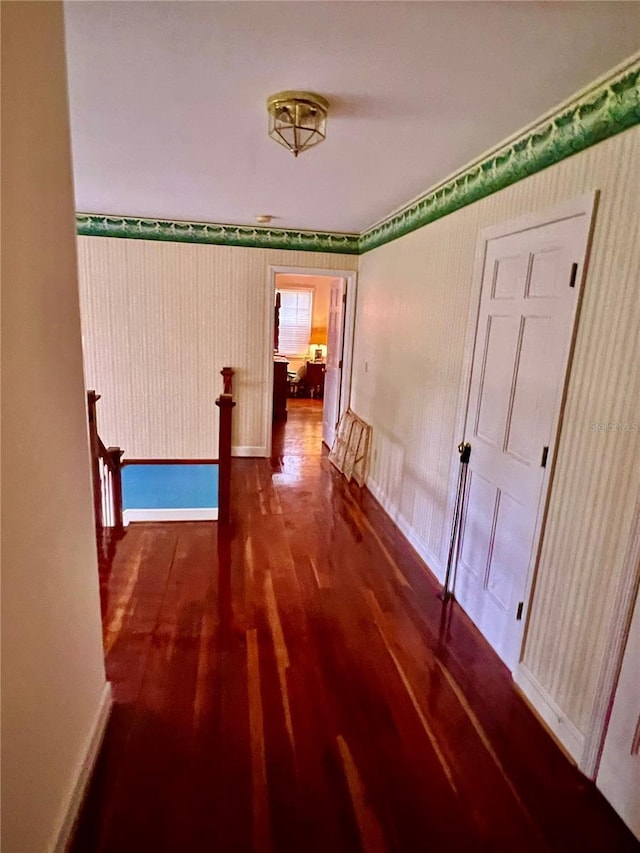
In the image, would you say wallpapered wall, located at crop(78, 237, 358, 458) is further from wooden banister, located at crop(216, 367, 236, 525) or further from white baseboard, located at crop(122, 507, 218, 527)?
wooden banister, located at crop(216, 367, 236, 525)

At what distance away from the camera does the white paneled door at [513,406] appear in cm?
202

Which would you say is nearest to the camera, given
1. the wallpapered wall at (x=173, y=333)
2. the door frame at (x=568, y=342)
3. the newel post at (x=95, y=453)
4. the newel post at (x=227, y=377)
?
the door frame at (x=568, y=342)

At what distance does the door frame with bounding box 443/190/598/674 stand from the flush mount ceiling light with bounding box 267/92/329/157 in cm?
99

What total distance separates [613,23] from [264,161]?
6.03 ft

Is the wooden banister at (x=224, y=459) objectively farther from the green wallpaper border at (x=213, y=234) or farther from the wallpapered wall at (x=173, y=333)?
the green wallpaper border at (x=213, y=234)

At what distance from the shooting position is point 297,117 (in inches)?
80.3

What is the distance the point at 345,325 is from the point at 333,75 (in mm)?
3581

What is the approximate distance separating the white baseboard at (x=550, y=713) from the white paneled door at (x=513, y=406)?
0.09 m

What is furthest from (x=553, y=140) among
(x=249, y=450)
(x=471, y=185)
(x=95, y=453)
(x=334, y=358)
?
(x=249, y=450)

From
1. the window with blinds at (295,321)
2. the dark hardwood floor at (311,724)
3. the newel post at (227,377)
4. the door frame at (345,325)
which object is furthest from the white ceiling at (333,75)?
the window with blinds at (295,321)

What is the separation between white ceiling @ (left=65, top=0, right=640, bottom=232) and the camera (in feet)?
4.82

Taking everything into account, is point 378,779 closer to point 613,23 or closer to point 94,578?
point 94,578

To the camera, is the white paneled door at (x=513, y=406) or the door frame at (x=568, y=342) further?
the white paneled door at (x=513, y=406)

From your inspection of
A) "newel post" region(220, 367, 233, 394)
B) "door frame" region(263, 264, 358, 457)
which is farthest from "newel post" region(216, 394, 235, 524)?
"door frame" region(263, 264, 358, 457)
